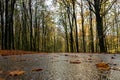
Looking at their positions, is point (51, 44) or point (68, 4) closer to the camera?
point (68, 4)

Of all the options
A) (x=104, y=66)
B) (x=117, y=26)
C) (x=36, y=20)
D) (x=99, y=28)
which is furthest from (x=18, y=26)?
(x=104, y=66)

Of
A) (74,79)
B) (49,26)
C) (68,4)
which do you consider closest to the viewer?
(74,79)

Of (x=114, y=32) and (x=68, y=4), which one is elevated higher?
(x=68, y=4)

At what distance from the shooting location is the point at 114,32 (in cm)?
5391

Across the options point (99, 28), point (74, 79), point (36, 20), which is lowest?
point (74, 79)

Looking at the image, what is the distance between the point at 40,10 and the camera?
152ft

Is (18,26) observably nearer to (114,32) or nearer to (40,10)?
(40,10)

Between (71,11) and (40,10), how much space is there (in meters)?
9.87

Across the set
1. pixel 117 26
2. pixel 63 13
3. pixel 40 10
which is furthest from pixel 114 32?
pixel 40 10

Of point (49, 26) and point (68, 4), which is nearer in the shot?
point (68, 4)

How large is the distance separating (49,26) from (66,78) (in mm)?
51461

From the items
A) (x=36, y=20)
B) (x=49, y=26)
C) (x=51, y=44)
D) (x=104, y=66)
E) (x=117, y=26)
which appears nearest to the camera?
(x=104, y=66)

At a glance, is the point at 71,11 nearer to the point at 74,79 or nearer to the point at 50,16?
the point at 50,16

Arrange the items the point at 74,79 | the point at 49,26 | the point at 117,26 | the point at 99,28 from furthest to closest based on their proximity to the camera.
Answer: the point at 49,26 < the point at 117,26 < the point at 99,28 < the point at 74,79
